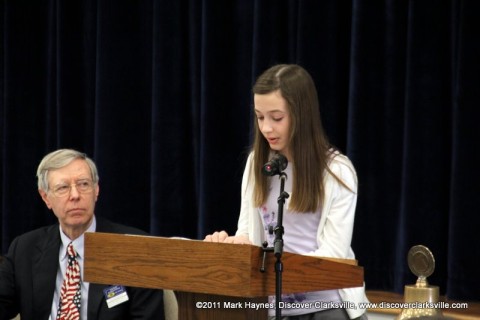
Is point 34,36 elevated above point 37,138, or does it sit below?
above

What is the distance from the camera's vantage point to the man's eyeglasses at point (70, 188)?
3537mm

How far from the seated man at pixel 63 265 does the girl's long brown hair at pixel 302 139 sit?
90cm

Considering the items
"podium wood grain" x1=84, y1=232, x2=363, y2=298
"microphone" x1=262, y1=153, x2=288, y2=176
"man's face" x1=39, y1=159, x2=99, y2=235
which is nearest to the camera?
"podium wood grain" x1=84, y1=232, x2=363, y2=298

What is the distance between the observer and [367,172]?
160 inches

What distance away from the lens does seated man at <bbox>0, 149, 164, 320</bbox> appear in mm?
3365

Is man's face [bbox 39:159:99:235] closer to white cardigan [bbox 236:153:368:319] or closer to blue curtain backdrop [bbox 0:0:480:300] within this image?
white cardigan [bbox 236:153:368:319]

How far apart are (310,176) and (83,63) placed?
116 inches

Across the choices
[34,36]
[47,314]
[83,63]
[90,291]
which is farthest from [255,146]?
[34,36]

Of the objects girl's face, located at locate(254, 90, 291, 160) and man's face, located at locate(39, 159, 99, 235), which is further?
man's face, located at locate(39, 159, 99, 235)

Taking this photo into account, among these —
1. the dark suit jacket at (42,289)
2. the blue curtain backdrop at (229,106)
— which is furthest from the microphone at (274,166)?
the blue curtain backdrop at (229,106)

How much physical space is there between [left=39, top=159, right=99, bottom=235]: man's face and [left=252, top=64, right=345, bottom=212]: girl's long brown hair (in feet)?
3.26

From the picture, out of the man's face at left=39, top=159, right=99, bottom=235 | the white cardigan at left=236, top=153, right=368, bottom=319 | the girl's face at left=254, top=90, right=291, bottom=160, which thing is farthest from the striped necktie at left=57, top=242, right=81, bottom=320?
the girl's face at left=254, top=90, right=291, bottom=160

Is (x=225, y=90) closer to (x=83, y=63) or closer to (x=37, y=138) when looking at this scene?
(x=83, y=63)

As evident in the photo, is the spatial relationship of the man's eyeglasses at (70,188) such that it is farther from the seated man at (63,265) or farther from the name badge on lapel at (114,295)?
the name badge on lapel at (114,295)
